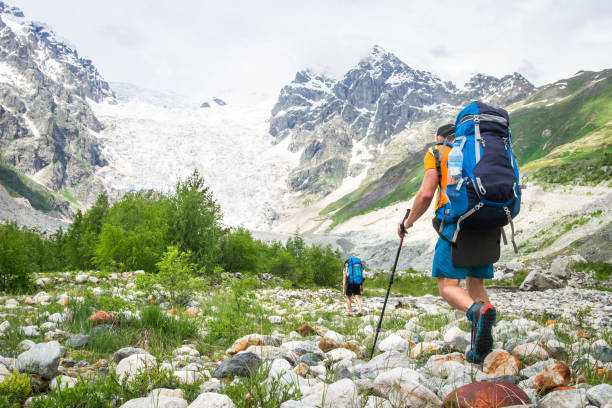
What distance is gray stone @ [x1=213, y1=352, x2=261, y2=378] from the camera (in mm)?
3260

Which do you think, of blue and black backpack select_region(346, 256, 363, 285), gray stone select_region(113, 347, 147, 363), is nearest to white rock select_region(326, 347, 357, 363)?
gray stone select_region(113, 347, 147, 363)

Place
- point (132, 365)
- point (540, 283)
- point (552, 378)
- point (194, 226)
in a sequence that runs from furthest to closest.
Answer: point (194, 226), point (540, 283), point (132, 365), point (552, 378)

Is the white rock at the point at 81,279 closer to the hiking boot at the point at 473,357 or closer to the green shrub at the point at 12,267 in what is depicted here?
the green shrub at the point at 12,267

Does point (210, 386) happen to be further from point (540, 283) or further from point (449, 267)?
point (540, 283)

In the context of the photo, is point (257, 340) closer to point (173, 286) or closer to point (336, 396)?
point (336, 396)

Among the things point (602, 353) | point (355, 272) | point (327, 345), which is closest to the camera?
point (602, 353)

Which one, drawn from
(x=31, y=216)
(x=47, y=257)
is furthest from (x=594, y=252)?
(x=31, y=216)

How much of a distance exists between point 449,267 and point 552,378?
1.70 meters

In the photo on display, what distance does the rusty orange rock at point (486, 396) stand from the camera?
7.54ft

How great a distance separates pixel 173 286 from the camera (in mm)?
8695

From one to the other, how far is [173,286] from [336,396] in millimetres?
7191

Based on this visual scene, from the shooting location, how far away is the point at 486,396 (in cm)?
236

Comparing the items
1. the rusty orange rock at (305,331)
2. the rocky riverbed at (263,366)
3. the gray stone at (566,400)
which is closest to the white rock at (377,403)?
the rocky riverbed at (263,366)

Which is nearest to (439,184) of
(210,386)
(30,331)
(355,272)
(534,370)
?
(534,370)
